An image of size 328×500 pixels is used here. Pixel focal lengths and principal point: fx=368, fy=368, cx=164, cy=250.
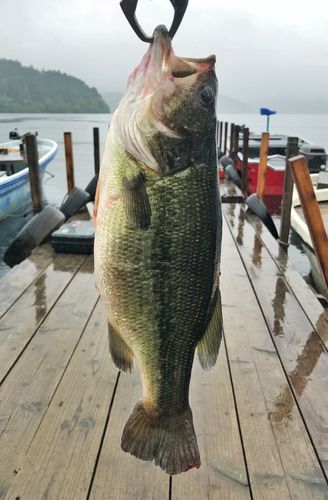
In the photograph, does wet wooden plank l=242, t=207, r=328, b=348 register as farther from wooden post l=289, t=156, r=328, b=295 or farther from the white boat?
the white boat

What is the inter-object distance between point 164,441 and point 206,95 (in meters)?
1.31

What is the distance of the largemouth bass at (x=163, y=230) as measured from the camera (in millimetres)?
1267

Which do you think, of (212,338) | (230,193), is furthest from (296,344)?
(230,193)

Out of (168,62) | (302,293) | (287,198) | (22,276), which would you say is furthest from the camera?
(287,198)

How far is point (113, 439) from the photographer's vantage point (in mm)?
1837

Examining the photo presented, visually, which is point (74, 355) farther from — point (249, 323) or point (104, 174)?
point (104, 174)

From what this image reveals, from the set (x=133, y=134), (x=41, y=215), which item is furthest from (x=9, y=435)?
(x=41, y=215)

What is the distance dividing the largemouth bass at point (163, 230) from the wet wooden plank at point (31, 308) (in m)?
1.32

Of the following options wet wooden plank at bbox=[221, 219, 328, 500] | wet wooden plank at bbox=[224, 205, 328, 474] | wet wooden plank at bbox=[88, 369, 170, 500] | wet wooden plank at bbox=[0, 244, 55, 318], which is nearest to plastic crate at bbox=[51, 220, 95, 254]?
wet wooden plank at bbox=[0, 244, 55, 318]

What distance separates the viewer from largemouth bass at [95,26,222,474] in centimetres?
127

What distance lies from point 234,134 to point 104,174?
51.7 feet

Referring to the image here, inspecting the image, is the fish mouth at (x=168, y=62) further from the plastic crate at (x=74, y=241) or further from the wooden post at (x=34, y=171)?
the wooden post at (x=34, y=171)

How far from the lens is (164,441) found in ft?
4.68

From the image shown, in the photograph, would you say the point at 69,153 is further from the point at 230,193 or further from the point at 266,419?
the point at 266,419
